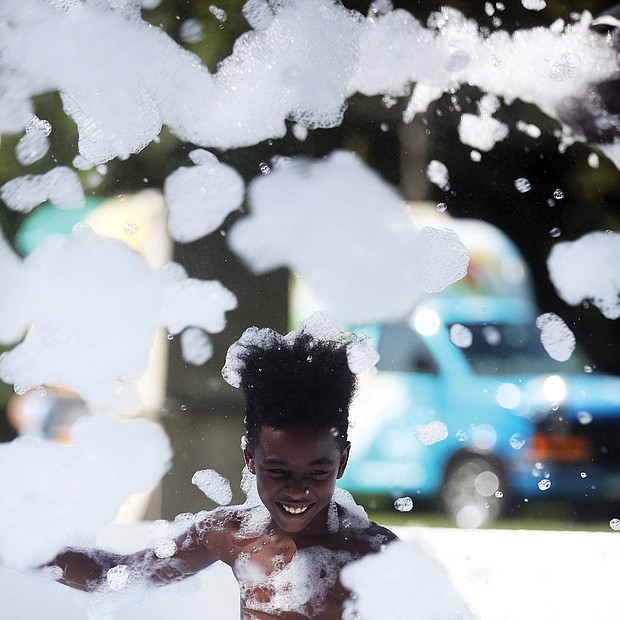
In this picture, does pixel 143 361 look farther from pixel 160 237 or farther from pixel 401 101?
pixel 401 101

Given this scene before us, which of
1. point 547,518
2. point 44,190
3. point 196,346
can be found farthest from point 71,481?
point 547,518

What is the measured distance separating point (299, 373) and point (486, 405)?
0.41 meters

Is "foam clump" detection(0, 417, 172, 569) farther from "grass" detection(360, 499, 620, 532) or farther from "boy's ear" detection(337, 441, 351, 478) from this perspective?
"grass" detection(360, 499, 620, 532)

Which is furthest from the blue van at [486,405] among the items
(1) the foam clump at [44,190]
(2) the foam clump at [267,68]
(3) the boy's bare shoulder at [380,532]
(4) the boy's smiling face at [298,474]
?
(1) the foam clump at [44,190]

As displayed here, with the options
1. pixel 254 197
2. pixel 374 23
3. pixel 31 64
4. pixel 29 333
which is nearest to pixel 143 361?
pixel 29 333

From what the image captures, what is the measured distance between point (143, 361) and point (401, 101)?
2.36 ft

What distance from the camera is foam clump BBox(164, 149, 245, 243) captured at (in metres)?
1.31

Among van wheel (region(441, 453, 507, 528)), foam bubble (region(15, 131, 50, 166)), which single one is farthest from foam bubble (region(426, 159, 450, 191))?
foam bubble (region(15, 131, 50, 166))

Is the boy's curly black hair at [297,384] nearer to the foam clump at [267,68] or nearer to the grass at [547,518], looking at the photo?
the grass at [547,518]

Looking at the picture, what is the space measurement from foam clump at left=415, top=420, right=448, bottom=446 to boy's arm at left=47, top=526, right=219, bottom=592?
437mm

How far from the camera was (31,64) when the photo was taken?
1364 mm

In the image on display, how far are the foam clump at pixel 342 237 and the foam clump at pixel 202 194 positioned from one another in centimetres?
4

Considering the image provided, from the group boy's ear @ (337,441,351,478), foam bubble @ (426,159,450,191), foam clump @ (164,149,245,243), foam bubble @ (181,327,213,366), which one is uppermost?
foam bubble @ (426,159,450,191)

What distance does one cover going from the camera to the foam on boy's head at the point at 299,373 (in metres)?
1.10
